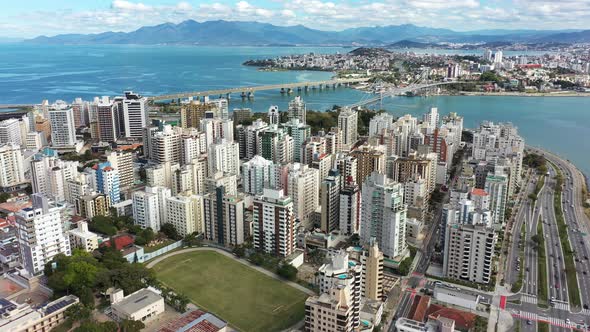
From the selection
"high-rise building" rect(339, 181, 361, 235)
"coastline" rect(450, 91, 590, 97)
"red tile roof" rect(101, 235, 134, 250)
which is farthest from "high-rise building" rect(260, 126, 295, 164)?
"coastline" rect(450, 91, 590, 97)

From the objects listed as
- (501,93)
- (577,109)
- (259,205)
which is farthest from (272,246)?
(501,93)

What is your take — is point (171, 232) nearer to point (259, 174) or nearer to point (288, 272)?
point (259, 174)

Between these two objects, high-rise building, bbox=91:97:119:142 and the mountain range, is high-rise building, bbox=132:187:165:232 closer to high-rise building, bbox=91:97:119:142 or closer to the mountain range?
high-rise building, bbox=91:97:119:142

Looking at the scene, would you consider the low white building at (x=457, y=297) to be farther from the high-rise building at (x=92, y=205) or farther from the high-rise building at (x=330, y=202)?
the high-rise building at (x=92, y=205)

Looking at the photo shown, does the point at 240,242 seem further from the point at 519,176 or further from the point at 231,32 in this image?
the point at 231,32

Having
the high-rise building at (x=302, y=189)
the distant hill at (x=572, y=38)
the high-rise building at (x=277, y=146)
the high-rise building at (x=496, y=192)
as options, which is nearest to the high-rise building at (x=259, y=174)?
the high-rise building at (x=302, y=189)

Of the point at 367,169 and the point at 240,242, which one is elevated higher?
the point at 367,169

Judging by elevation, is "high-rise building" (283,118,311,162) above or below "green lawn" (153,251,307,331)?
above
